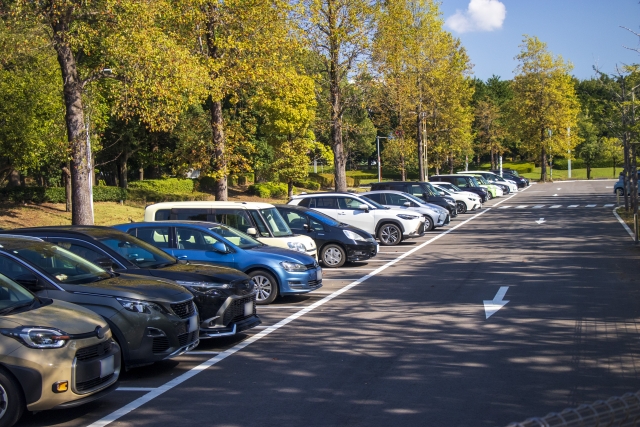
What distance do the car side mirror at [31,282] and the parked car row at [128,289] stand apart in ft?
0.04

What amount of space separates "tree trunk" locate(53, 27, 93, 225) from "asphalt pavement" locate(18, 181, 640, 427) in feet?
22.7

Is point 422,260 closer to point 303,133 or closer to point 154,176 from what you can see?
point 303,133

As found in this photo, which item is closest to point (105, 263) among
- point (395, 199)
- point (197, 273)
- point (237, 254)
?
point (197, 273)

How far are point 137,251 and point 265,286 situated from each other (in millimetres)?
3245

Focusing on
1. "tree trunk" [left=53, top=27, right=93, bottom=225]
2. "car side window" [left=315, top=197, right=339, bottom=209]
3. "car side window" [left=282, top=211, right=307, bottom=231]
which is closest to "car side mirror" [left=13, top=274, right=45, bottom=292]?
"tree trunk" [left=53, top=27, right=93, bottom=225]

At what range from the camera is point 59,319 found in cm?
641

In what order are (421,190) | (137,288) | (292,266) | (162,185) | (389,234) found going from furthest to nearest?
(162,185) < (421,190) < (389,234) < (292,266) < (137,288)

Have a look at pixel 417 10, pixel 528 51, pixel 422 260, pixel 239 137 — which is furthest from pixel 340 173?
pixel 528 51

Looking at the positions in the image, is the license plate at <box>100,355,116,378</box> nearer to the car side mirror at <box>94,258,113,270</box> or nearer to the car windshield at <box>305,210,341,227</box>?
the car side mirror at <box>94,258,113,270</box>

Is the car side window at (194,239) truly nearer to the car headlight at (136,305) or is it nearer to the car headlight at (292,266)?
the car headlight at (292,266)

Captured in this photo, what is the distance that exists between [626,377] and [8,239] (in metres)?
7.27

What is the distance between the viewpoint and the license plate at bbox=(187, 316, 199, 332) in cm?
821

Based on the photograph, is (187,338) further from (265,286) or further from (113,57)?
(113,57)

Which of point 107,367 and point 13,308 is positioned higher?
point 13,308
